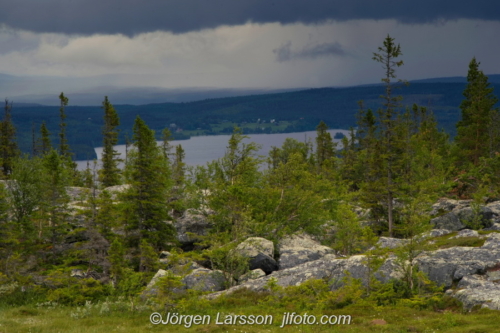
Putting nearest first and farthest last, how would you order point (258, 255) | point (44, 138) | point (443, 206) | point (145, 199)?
point (258, 255) → point (145, 199) → point (443, 206) → point (44, 138)

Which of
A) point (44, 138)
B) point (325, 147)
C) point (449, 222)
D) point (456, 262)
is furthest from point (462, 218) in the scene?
point (44, 138)

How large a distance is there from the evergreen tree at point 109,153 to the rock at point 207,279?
4838 cm

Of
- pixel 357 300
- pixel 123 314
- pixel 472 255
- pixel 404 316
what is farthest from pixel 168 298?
pixel 472 255

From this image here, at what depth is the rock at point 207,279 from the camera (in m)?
27.8

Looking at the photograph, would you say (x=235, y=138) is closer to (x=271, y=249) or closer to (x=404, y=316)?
(x=271, y=249)

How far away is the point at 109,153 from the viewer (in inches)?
2965

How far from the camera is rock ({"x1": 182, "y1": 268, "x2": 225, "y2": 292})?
2780 cm

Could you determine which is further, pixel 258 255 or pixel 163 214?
pixel 163 214

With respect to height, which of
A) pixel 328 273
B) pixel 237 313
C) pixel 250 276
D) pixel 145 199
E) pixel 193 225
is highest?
pixel 145 199

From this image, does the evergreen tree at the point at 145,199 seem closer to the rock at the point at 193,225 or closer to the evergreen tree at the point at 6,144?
the rock at the point at 193,225

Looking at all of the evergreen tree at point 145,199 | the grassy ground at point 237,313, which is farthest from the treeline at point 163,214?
the grassy ground at point 237,313

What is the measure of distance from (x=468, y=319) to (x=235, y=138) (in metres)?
31.4

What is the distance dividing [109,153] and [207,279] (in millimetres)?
52589

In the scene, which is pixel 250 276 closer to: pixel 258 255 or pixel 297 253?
pixel 258 255
